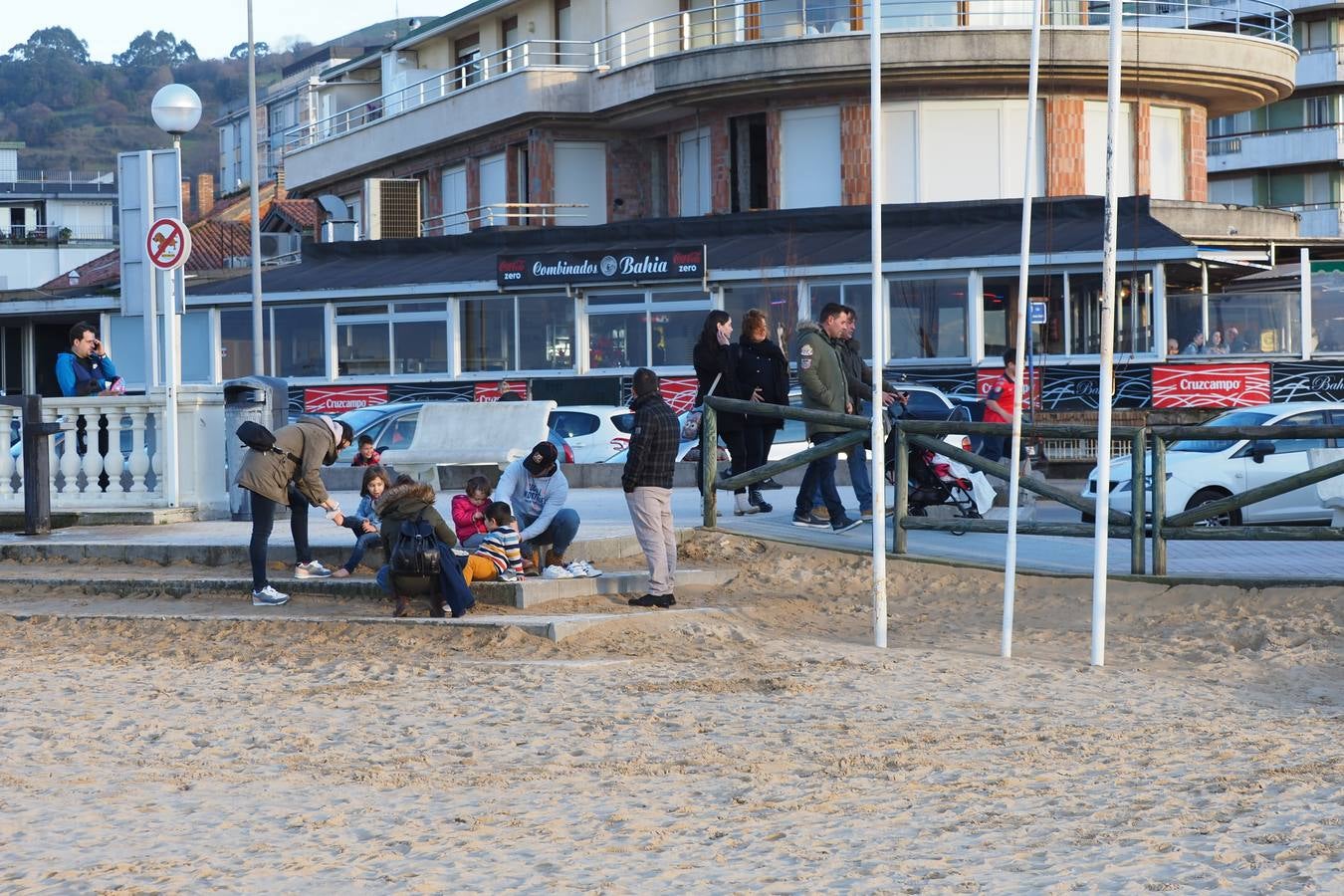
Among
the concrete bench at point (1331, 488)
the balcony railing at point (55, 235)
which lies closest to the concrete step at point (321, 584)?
the concrete bench at point (1331, 488)

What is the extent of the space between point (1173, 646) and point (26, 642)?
7615 millimetres

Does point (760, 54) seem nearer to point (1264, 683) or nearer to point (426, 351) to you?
point (426, 351)

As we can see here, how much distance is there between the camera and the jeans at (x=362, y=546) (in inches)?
511

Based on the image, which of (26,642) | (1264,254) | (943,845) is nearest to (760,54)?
(1264,254)

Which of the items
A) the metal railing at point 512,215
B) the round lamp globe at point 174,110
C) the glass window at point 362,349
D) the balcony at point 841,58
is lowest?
the glass window at point 362,349

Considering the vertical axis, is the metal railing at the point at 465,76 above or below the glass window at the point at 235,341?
above

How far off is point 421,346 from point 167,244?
66.1 feet

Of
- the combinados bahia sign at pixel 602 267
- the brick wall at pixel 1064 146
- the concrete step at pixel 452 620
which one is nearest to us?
the concrete step at pixel 452 620

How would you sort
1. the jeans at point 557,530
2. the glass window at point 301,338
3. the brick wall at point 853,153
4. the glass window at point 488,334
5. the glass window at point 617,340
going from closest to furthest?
the jeans at point 557,530, the glass window at point 617,340, the brick wall at point 853,153, the glass window at point 488,334, the glass window at point 301,338

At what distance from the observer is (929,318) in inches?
1240

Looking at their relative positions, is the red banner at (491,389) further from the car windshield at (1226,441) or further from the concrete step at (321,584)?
the concrete step at (321,584)

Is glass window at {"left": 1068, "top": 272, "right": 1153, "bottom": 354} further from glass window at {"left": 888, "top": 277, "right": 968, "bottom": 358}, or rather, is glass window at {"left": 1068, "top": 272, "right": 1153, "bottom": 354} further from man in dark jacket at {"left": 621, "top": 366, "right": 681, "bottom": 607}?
man in dark jacket at {"left": 621, "top": 366, "right": 681, "bottom": 607}

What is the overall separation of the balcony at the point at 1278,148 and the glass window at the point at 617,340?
115 ft

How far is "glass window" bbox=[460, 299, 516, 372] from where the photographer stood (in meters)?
35.4
